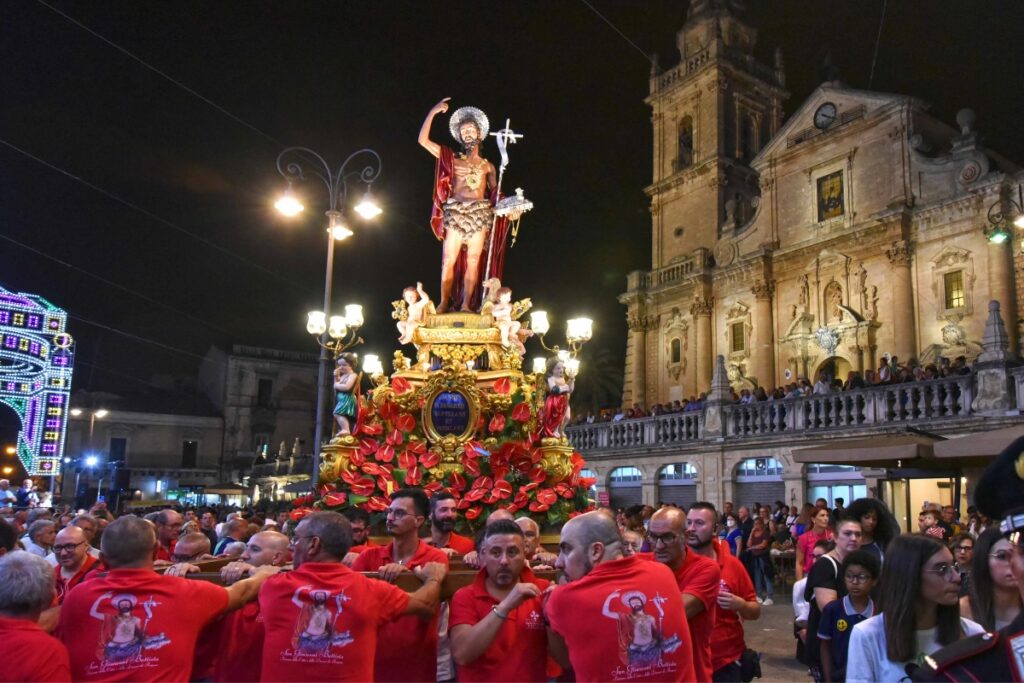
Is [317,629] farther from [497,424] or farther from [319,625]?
[497,424]

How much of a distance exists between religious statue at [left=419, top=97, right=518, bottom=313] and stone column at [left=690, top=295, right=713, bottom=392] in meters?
24.0

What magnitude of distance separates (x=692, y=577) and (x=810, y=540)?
660cm

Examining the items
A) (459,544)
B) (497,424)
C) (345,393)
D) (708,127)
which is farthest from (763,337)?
(459,544)

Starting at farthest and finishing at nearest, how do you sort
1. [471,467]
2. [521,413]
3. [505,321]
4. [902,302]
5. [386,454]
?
[902,302] → [505,321] → [521,413] → [386,454] → [471,467]

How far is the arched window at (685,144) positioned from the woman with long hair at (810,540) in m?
31.5

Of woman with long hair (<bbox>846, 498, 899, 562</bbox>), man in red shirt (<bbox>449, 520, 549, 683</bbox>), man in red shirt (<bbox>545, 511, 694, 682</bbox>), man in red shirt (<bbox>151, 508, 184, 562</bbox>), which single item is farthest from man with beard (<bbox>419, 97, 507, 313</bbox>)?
man in red shirt (<bbox>545, 511, 694, 682</bbox>)

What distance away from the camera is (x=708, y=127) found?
38.1 m

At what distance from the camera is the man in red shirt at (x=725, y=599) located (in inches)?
201

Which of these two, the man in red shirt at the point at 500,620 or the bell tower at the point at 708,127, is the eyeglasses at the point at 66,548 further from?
the bell tower at the point at 708,127

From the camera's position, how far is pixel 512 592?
3.82 meters

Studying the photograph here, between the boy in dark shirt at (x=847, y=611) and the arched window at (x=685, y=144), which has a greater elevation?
the arched window at (x=685, y=144)

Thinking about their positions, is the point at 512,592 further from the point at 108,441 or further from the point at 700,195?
the point at 108,441

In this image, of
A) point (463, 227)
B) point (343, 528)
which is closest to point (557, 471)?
point (463, 227)

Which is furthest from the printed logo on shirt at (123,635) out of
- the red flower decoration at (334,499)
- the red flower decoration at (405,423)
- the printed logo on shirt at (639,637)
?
the red flower decoration at (405,423)
